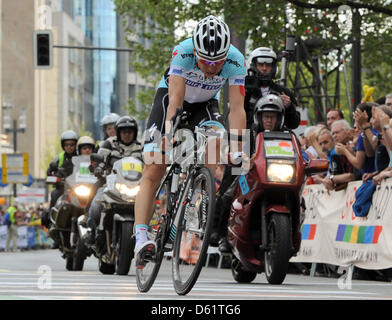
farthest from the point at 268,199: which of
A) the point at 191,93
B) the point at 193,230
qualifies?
the point at 193,230

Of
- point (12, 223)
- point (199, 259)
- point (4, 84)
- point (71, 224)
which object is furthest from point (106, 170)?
point (4, 84)

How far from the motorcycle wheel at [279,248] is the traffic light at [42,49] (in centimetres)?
1959

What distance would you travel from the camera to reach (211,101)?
27.0 ft

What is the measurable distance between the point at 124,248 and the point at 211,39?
201 inches

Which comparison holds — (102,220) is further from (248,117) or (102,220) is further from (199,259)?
(199,259)

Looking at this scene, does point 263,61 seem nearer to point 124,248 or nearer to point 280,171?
point 280,171

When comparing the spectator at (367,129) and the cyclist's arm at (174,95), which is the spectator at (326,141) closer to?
the spectator at (367,129)

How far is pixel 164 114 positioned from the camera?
8.25 metres

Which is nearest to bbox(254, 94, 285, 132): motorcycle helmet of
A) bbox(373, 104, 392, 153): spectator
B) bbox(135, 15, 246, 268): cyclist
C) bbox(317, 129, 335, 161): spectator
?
bbox(373, 104, 392, 153): spectator

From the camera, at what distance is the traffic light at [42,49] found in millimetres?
28672

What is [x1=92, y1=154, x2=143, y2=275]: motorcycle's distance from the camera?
12551 millimetres

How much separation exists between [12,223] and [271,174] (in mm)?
33317

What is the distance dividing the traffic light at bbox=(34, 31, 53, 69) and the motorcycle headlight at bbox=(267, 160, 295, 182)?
1915cm

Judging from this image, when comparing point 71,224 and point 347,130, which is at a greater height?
point 347,130
